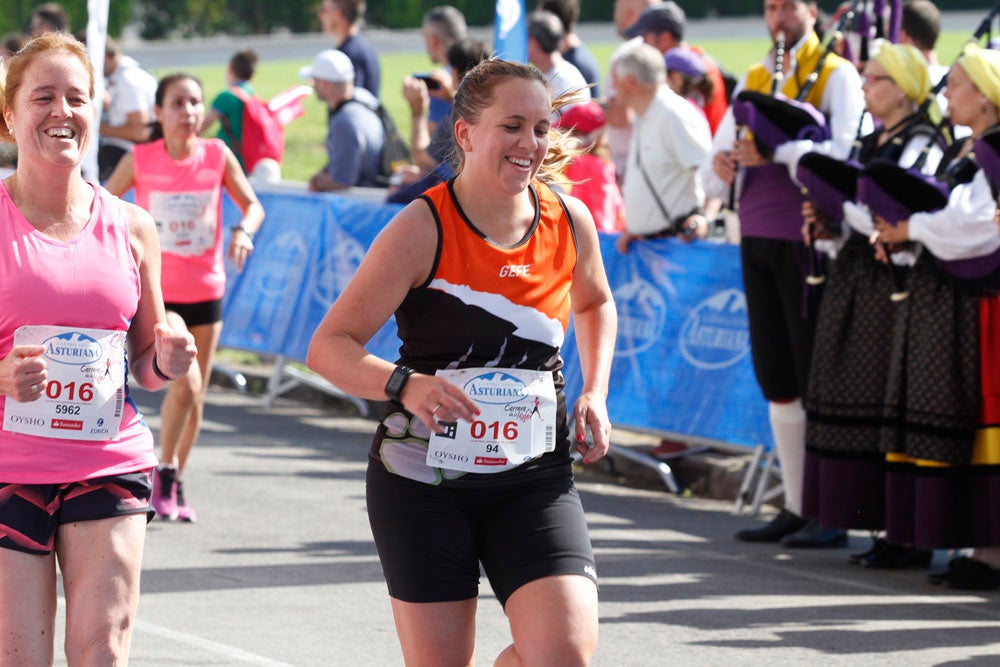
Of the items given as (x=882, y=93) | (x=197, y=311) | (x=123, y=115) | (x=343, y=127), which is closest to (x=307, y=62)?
A: (x=123, y=115)

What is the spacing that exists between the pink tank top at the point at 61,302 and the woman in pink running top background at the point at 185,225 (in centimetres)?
374

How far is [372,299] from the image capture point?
4.05 m

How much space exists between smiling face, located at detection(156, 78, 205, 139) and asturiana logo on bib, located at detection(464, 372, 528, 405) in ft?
14.8

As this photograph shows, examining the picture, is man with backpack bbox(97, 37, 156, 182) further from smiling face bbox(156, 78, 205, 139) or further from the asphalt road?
smiling face bbox(156, 78, 205, 139)

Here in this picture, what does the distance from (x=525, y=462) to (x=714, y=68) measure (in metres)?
7.30

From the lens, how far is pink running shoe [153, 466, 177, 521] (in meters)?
7.95

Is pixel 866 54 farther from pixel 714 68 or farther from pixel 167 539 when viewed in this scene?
pixel 167 539

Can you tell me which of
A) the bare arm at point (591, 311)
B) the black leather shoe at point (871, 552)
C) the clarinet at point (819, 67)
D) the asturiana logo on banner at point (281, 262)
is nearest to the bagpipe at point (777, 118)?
the clarinet at point (819, 67)

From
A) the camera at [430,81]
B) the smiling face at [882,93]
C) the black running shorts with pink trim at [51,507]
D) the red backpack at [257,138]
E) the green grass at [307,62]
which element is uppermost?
the smiling face at [882,93]

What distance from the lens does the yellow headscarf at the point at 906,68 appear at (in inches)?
283

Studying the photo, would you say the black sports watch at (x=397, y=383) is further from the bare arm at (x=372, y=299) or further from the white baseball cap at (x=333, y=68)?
the white baseball cap at (x=333, y=68)

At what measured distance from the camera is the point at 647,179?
912cm

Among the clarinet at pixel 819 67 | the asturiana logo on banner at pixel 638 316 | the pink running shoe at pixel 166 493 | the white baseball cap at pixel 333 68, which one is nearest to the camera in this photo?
the clarinet at pixel 819 67

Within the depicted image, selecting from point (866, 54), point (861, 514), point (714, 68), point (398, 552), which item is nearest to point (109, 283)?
point (398, 552)
